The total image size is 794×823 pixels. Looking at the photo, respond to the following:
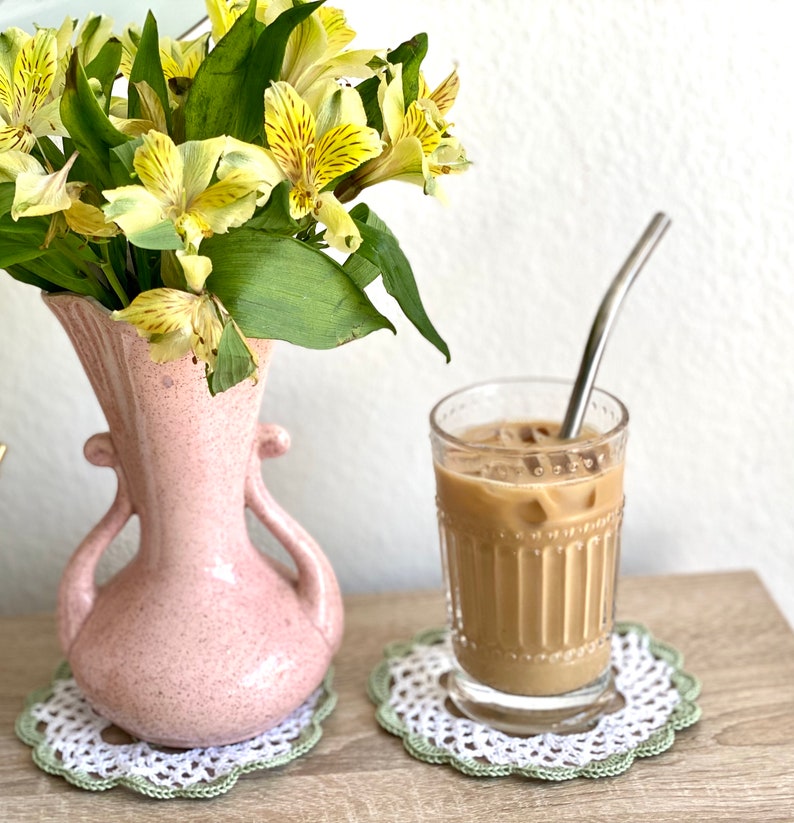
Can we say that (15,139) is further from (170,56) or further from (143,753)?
(143,753)

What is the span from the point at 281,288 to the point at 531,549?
0.85ft

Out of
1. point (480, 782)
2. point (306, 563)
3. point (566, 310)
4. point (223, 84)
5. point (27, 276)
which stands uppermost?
point (223, 84)

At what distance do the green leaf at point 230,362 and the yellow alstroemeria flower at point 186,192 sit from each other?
45mm

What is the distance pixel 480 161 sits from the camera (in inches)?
32.9

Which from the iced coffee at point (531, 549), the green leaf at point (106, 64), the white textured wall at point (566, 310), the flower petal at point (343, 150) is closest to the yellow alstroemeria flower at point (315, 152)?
the flower petal at point (343, 150)

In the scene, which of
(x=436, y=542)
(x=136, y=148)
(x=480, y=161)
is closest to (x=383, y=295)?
(x=480, y=161)

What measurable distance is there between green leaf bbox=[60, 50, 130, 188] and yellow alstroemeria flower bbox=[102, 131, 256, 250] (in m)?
0.03

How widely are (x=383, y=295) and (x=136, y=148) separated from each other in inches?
14.7

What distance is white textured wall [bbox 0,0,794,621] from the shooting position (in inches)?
32.0

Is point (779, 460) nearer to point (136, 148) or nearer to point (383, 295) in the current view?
point (383, 295)

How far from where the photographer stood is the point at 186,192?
0.49 meters

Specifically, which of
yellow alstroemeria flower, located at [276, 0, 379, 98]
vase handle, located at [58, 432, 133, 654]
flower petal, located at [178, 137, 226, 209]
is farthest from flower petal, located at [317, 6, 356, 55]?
vase handle, located at [58, 432, 133, 654]

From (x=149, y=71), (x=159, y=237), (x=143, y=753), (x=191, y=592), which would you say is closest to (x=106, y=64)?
(x=149, y=71)

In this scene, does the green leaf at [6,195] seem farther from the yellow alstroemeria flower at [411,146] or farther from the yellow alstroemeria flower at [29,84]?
the yellow alstroemeria flower at [411,146]
